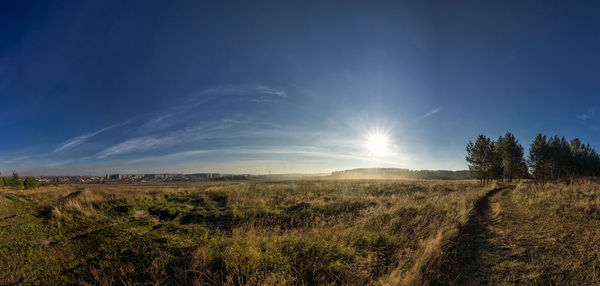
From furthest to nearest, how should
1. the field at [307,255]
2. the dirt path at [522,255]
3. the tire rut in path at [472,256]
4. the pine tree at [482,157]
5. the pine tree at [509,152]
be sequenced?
the pine tree at [509,152] < the pine tree at [482,157] < the tire rut in path at [472,256] < the dirt path at [522,255] < the field at [307,255]

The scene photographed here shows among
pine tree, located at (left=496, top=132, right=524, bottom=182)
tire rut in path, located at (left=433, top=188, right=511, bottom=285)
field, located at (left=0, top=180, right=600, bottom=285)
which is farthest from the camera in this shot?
pine tree, located at (left=496, top=132, right=524, bottom=182)

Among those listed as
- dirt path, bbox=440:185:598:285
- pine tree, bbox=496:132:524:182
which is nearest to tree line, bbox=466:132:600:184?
pine tree, bbox=496:132:524:182

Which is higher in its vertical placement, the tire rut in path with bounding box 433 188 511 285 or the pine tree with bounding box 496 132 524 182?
the pine tree with bounding box 496 132 524 182

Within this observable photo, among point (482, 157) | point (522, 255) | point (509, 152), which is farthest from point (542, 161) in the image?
point (522, 255)

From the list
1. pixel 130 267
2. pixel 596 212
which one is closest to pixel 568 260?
pixel 596 212

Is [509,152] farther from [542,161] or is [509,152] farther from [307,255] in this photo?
[307,255]

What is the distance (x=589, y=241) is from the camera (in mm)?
5148

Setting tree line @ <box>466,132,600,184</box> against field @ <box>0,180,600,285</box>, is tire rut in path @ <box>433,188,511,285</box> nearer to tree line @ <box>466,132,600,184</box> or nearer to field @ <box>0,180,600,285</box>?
field @ <box>0,180,600,285</box>

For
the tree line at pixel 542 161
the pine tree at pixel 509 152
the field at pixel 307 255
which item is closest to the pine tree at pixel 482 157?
the tree line at pixel 542 161

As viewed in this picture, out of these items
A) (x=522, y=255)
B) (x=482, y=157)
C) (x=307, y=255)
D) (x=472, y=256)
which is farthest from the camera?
(x=482, y=157)

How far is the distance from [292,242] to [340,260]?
1179mm

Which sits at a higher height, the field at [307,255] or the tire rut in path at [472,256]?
the field at [307,255]

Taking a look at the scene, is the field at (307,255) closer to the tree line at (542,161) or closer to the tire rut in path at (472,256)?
the tire rut in path at (472,256)

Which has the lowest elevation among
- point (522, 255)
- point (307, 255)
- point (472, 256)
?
point (472, 256)
